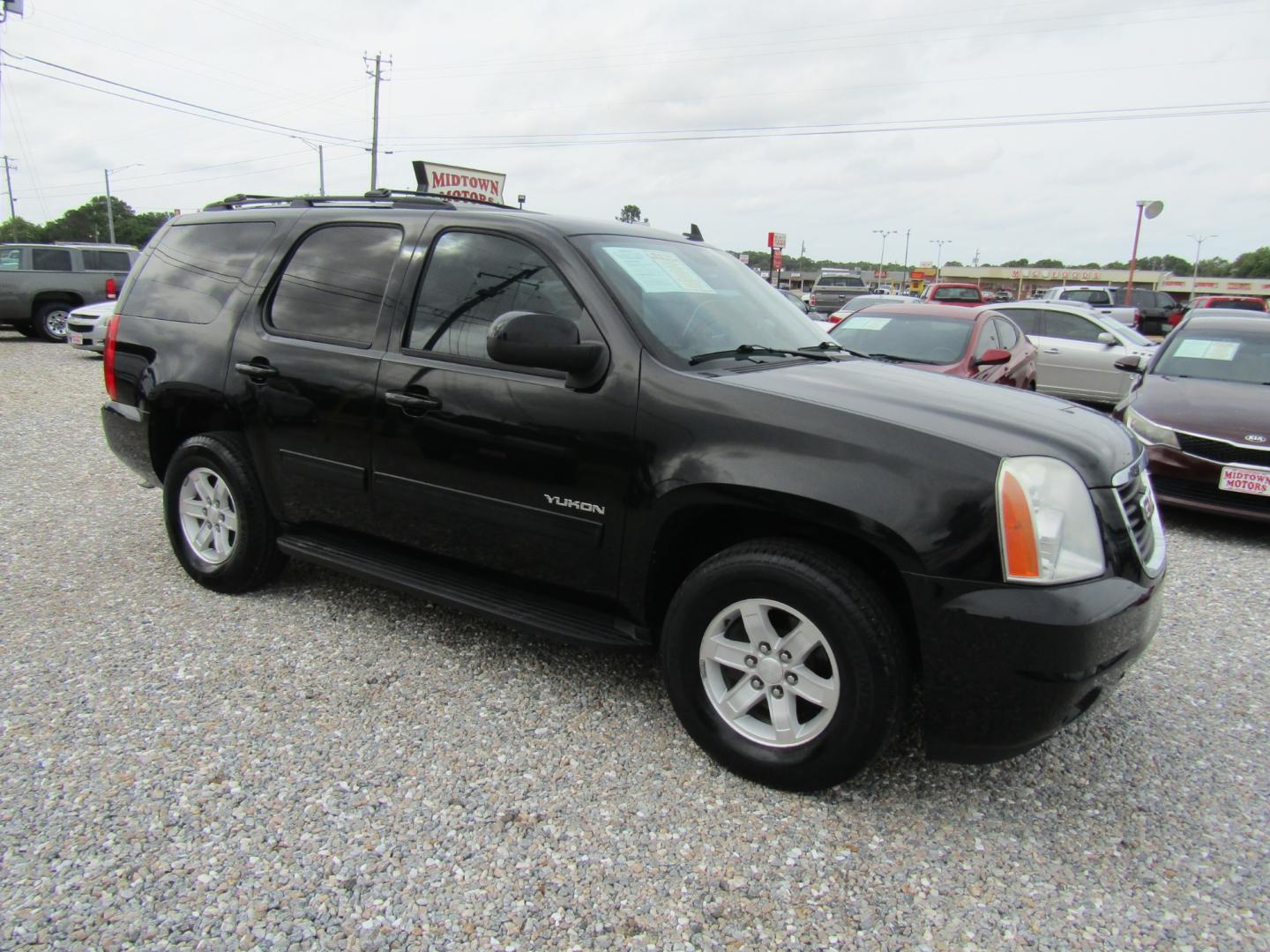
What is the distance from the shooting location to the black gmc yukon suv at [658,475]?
7.71 ft

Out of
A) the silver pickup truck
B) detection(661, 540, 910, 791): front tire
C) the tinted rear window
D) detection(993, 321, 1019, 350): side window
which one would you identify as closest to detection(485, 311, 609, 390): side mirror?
detection(661, 540, 910, 791): front tire

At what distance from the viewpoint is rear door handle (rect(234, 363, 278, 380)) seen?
3703 mm

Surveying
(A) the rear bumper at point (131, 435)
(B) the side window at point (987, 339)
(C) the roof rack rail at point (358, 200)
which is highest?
(C) the roof rack rail at point (358, 200)

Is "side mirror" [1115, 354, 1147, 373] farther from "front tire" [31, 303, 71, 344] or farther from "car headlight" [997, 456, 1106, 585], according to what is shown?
"front tire" [31, 303, 71, 344]

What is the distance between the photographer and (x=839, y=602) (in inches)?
94.6

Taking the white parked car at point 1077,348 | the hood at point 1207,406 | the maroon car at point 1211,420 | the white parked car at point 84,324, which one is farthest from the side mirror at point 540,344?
the white parked car at point 84,324

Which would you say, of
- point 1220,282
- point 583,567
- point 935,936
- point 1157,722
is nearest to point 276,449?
point 583,567

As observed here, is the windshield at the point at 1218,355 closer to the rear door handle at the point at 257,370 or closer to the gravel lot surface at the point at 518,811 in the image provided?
the gravel lot surface at the point at 518,811

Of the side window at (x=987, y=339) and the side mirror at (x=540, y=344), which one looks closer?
the side mirror at (x=540, y=344)

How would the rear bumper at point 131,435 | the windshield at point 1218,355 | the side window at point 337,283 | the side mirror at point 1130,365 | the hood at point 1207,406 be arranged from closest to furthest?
1. the side window at point 337,283
2. the rear bumper at point 131,435
3. the hood at point 1207,406
4. the windshield at point 1218,355
5. the side mirror at point 1130,365

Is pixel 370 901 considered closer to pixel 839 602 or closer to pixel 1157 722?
pixel 839 602

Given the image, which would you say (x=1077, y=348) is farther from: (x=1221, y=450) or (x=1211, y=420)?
(x=1221, y=450)

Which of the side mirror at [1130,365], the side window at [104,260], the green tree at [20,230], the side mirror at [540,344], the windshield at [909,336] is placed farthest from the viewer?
the green tree at [20,230]

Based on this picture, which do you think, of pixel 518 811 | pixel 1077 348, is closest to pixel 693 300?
pixel 518 811
